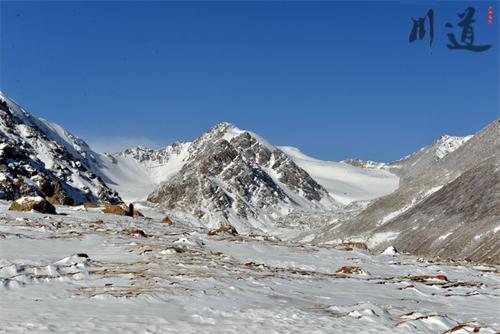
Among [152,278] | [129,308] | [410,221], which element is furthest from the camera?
[410,221]

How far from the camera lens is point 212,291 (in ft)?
70.2

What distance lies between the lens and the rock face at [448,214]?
331 feet

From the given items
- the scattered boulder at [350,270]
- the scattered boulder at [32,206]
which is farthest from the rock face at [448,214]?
the scattered boulder at [32,206]

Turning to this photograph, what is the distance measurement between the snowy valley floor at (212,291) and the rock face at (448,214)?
60535 millimetres

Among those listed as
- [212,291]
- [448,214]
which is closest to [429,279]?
[212,291]

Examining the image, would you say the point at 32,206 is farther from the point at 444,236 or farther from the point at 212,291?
the point at 444,236

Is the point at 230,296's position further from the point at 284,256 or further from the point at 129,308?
the point at 284,256

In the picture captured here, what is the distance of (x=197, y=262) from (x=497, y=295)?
47.3ft

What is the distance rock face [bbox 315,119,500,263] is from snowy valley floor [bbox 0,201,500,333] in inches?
2383

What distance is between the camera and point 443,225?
118562 mm

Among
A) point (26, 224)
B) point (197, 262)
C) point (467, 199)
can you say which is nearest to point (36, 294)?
point (197, 262)

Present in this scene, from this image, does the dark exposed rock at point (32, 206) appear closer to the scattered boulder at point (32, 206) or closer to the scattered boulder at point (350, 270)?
the scattered boulder at point (32, 206)

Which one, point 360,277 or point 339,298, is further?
point 360,277

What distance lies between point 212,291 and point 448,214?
112m
